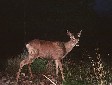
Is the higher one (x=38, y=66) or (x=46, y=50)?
(x=46, y=50)

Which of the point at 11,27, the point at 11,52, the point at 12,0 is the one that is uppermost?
the point at 12,0

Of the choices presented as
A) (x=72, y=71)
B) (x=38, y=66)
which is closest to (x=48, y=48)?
(x=38, y=66)

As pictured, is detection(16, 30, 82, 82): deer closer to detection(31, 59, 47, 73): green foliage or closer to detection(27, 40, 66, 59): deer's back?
detection(27, 40, 66, 59): deer's back

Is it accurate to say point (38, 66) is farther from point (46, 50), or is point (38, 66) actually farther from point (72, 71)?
point (72, 71)

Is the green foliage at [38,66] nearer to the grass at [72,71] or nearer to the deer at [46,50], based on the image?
the grass at [72,71]

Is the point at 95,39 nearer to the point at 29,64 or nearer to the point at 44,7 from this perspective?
the point at 44,7

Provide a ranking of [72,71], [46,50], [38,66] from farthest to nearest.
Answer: [38,66] < [46,50] < [72,71]

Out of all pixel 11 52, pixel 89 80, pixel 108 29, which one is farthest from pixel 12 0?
pixel 89 80

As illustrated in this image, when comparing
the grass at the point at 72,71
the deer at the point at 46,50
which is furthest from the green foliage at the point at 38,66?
the deer at the point at 46,50

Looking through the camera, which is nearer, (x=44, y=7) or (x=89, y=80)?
(x=89, y=80)

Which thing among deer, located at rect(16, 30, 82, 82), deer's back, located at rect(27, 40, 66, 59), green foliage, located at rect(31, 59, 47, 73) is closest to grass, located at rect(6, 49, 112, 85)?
green foliage, located at rect(31, 59, 47, 73)

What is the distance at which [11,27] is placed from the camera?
51.6 feet

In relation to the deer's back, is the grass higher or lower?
lower

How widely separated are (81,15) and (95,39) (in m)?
1.99
